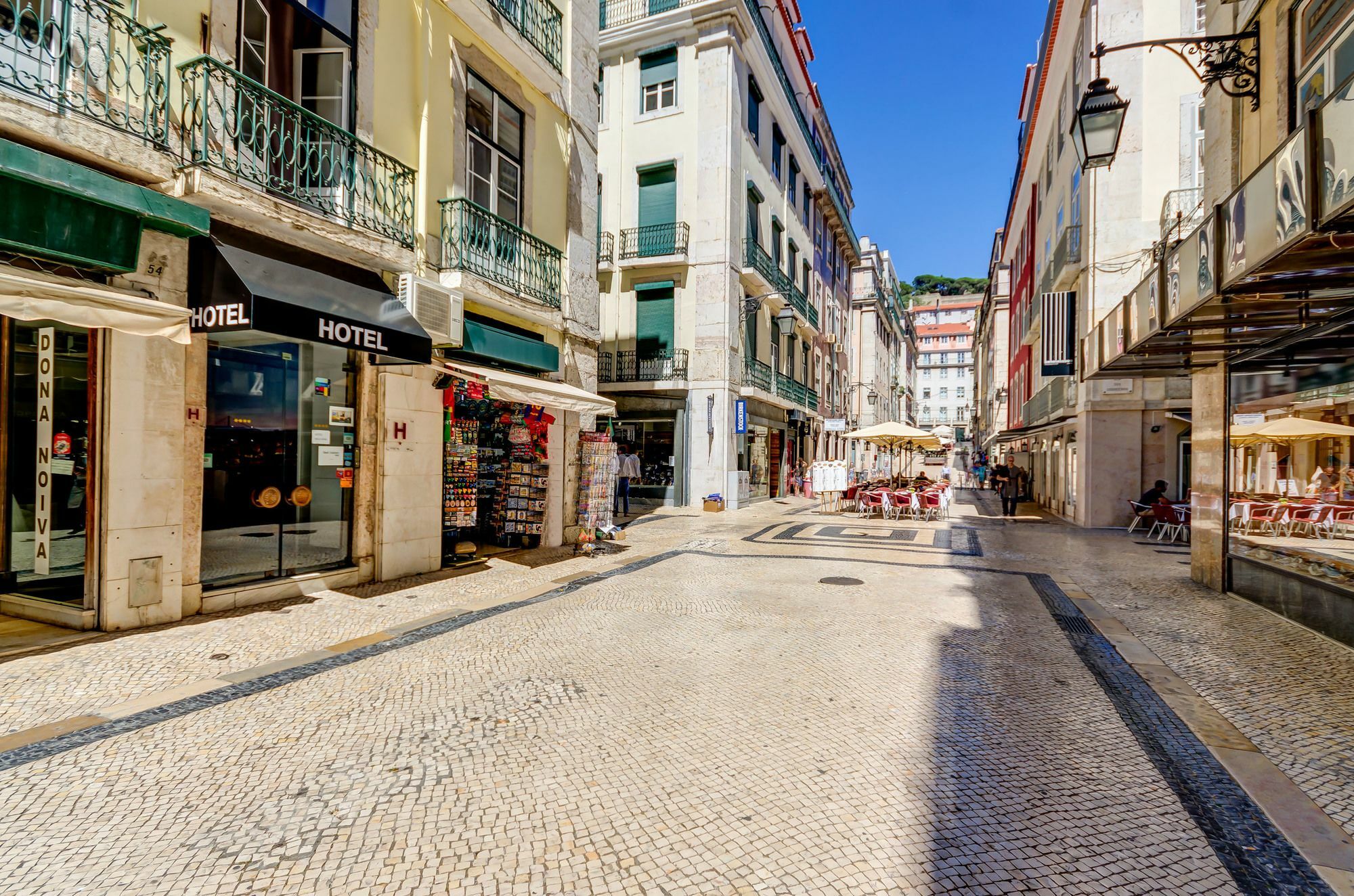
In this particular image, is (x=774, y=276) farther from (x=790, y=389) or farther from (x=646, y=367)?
(x=646, y=367)

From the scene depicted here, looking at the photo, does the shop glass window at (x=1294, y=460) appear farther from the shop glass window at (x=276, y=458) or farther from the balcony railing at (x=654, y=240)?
the balcony railing at (x=654, y=240)

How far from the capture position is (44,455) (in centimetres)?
604

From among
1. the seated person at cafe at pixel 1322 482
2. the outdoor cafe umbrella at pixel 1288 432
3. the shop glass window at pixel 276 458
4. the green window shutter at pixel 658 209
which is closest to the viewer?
the outdoor cafe umbrella at pixel 1288 432

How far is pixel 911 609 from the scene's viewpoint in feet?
24.2

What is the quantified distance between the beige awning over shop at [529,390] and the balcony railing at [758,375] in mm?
11848

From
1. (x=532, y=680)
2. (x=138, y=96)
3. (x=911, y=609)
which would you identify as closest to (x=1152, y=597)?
(x=911, y=609)

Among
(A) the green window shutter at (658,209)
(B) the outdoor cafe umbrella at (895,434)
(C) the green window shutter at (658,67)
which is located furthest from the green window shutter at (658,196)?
(B) the outdoor cafe umbrella at (895,434)

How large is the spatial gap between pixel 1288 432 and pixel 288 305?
34.4 feet

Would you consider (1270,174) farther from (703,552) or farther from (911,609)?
(703,552)

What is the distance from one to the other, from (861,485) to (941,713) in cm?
1748

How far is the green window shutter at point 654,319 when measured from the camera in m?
20.6

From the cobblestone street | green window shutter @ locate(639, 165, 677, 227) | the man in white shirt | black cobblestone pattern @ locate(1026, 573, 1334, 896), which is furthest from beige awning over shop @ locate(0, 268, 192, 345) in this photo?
green window shutter @ locate(639, 165, 677, 227)

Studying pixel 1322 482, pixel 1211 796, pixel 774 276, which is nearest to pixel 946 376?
pixel 774 276

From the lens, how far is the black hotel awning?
5.79m
